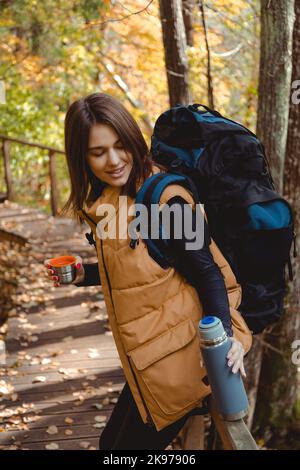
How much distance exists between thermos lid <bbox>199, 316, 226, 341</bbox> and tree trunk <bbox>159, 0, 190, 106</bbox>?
4.12 metres

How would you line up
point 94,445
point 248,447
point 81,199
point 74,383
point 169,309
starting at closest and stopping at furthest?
point 248,447 → point 169,309 → point 81,199 → point 94,445 → point 74,383

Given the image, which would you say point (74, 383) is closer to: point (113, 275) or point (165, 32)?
point (113, 275)

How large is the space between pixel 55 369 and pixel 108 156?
3.13 metres

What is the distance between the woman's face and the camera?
6.95ft

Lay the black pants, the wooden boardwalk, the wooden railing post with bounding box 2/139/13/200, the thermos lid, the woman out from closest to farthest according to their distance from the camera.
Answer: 1. the thermos lid
2. the woman
3. the black pants
4. the wooden boardwalk
5. the wooden railing post with bounding box 2/139/13/200

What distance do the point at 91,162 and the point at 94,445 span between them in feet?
7.68

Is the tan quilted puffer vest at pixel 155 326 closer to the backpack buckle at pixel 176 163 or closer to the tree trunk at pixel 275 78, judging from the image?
the backpack buckle at pixel 176 163

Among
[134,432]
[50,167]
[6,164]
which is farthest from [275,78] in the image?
[6,164]

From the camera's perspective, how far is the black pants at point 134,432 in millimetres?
2320

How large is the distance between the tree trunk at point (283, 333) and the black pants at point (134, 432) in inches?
101

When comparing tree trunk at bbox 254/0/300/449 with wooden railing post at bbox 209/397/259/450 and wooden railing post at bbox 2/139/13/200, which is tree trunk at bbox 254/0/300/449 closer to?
wooden railing post at bbox 209/397/259/450

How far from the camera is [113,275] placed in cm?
210

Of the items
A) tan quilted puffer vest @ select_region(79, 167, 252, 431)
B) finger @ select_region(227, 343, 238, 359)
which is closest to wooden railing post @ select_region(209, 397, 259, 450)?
tan quilted puffer vest @ select_region(79, 167, 252, 431)
